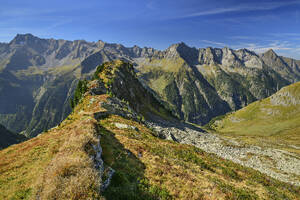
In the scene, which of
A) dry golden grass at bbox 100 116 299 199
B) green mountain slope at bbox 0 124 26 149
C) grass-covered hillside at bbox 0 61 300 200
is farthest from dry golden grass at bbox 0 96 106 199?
green mountain slope at bbox 0 124 26 149

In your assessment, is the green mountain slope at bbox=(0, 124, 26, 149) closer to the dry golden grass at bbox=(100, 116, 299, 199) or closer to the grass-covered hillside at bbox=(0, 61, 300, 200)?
the grass-covered hillside at bbox=(0, 61, 300, 200)

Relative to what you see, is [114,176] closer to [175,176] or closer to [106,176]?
[106,176]

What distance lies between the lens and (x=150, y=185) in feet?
46.3

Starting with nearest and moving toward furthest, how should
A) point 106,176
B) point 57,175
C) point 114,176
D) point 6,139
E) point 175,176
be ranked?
point 57,175
point 106,176
point 114,176
point 175,176
point 6,139

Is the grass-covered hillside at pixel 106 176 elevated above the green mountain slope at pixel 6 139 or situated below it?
above

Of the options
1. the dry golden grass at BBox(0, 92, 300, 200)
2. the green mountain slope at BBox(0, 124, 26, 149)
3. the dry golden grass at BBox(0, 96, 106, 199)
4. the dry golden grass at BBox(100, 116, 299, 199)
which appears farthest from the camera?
the green mountain slope at BBox(0, 124, 26, 149)

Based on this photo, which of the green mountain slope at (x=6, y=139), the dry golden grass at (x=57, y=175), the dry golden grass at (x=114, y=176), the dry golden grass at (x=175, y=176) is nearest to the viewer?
the dry golden grass at (x=57, y=175)

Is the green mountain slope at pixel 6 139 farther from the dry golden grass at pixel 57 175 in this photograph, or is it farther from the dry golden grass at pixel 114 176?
the dry golden grass at pixel 114 176

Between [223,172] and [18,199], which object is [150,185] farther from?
[223,172]

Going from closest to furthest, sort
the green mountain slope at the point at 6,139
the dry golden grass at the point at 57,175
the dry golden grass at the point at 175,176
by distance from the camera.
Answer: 1. the dry golden grass at the point at 57,175
2. the dry golden grass at the point at 175,176
3. the green mountain slope at the point at 6,139

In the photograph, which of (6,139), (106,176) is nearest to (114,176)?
(106,176)

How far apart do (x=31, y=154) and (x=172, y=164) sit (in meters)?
18.1

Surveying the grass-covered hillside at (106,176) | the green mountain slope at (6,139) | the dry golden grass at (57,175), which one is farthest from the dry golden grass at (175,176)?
the green mountain slope at (6,139)

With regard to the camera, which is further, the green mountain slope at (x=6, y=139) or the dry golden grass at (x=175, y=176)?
the green mountain slope at (x=6, y=139)
